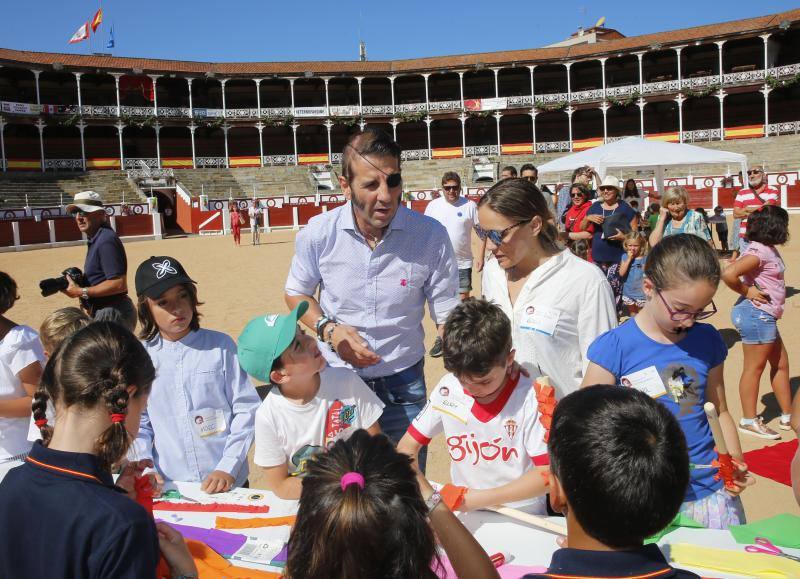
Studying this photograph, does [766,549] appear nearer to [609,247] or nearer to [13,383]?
[13,383]

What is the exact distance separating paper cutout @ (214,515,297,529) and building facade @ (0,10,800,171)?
1494 inches

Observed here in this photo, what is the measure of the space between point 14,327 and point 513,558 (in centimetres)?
257

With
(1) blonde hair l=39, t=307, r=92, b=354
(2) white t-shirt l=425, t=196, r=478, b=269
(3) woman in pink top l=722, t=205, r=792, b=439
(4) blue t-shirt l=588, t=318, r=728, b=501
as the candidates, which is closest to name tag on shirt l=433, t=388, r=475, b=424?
(4) blue t-shirt l=588, t=318, r=728, b=501

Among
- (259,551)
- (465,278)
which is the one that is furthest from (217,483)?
(465,278)

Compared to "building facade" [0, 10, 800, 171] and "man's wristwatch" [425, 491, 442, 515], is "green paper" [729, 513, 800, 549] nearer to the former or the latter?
"man's wristwatch" [425, 491, 442, 515]

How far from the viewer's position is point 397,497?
1.21 m

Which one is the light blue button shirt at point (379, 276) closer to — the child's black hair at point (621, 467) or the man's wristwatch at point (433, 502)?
the man's wristwatch at point (433, 502)

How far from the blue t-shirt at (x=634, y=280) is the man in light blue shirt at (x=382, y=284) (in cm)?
412

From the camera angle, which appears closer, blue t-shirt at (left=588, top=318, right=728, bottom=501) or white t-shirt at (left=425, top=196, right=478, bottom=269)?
blue t-shirt at (left=588, top=318, right=728, bottom=501)

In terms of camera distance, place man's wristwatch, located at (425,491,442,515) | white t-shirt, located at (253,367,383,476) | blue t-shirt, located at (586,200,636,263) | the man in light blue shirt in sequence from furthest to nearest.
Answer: blue t-shirt, located at (586,200,636,263) < the man in light blue shirt < white t-shirt, located at (253,367,383,476) < man's wristwatch, located at (425,491,442,515)

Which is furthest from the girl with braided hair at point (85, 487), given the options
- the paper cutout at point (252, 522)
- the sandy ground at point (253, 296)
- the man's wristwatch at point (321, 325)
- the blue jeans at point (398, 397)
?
the sandy ground at point (253, 296)

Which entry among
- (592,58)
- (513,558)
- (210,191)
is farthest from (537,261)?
(592,58)

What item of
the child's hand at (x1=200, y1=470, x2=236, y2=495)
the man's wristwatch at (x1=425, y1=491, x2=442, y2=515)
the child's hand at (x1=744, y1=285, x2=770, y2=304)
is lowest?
the child's hand at (x1=200, y1=470, x2=236, y2=495)

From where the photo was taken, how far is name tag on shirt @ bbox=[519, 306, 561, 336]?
2555 mm
